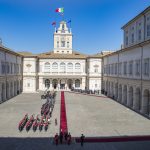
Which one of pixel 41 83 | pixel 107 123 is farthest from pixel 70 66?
pixel 107 123

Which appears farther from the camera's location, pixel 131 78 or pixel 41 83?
pixel 41 83

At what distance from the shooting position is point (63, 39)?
75.8 meters

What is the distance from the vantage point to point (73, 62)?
5994 centimetres

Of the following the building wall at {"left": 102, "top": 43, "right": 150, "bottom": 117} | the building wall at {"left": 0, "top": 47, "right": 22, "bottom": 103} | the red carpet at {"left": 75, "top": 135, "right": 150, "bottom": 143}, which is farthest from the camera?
the building wall at {"left": 0, "top": 47, "right": 22, "bottom": 103}

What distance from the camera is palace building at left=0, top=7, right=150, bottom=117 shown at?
30.9 m

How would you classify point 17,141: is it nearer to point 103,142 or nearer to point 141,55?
point 103,142

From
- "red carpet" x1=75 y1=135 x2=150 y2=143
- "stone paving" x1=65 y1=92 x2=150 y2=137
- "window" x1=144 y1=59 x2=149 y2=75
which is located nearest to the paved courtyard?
"stone paving" x1=65 y1=92 x2=150 y2=137

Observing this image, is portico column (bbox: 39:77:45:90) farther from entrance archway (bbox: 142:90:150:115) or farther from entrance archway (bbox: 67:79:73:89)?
entrance archway (bbox: 142:90:150:115)

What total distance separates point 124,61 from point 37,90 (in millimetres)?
27412

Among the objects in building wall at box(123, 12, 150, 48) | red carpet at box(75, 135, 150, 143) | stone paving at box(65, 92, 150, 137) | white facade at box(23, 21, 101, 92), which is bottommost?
red carpet at box(75, 135, 150, 143)

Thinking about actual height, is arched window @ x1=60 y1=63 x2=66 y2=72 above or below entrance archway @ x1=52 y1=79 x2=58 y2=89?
Result: above

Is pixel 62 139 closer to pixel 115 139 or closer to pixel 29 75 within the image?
pixel 115 139

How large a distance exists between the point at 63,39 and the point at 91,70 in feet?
72.7

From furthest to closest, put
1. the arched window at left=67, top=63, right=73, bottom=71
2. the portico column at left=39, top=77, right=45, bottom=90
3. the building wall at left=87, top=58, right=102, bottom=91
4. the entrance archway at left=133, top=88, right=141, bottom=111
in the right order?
the arched window at left=67, top=63, right=73, bottom=71, the portico column at left=39, top=77, right=45, bottom=90, the building wall at left=87, top=58, right=102, bottom=91, the entrance archway at left=133, top=88, right=141, bottom=111
